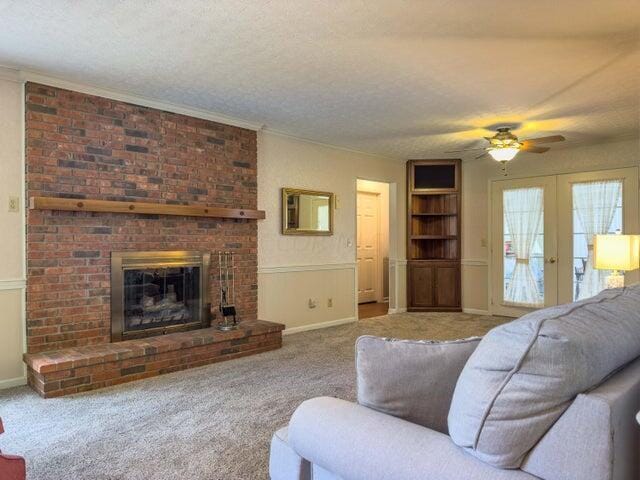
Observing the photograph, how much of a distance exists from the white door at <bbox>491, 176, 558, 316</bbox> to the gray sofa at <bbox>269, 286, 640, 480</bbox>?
5.37 metres

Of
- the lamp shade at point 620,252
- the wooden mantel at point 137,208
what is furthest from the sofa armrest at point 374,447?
the lamp shade at point 620,252

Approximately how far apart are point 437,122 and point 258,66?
2.36 meters

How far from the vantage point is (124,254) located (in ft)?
13.3

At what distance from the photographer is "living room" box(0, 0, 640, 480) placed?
1.11 metres

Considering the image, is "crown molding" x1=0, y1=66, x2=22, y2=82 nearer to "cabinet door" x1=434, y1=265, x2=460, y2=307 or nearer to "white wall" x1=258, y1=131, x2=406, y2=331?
"white wall" x1=258, y1=131, x2=406, y2=331

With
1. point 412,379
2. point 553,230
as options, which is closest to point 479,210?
point 553,230

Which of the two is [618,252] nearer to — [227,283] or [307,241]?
[307,241]

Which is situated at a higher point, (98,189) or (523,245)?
(98,189)

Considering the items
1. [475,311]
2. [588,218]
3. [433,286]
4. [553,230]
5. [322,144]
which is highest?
[322,144]

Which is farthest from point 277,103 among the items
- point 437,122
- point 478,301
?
point 478,301

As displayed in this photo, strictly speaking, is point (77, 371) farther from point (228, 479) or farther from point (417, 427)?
point (417, 427)

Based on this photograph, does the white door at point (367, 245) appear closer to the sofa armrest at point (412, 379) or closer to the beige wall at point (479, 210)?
the beige wall at point (479, 210)

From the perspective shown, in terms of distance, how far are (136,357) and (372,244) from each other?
19.3 ft

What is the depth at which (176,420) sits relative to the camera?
2.82m
